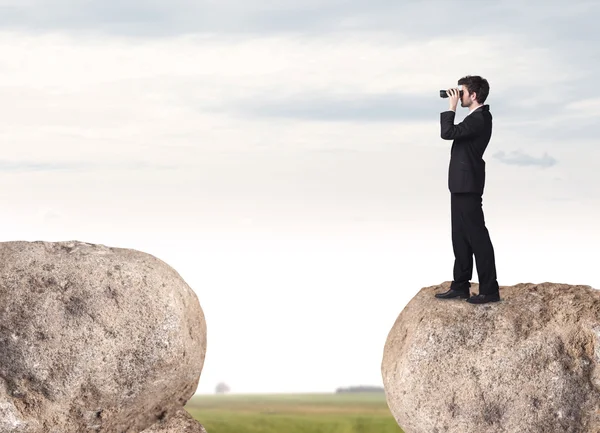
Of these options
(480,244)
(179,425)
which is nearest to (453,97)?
(480,244)

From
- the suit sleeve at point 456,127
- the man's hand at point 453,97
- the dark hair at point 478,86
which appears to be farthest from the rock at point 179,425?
the dark hair at point 478,86

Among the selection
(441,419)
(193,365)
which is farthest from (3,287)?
(441,419)

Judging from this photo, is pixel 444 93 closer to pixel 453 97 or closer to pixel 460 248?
pixel 453 97

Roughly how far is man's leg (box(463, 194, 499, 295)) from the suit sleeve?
65 cm

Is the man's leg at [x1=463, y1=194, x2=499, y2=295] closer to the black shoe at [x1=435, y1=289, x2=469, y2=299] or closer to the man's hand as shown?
the black shoe at [x1=435, y1=289, x2=469, y2=299]

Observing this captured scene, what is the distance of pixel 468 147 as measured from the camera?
28.3 feet

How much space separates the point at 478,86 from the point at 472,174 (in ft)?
3.08

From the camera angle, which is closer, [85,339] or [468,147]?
[85,339]

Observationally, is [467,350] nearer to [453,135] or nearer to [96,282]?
[453,135]

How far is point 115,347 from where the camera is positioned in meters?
7.94

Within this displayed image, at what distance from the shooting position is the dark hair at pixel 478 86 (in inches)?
343

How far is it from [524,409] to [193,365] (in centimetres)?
335

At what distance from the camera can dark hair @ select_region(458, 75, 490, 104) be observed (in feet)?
28.6

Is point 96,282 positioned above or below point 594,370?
above
